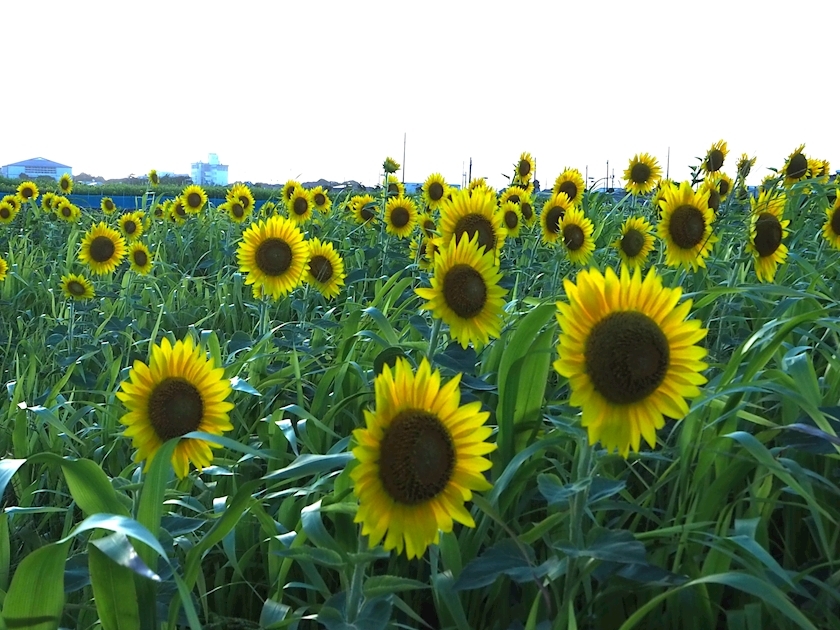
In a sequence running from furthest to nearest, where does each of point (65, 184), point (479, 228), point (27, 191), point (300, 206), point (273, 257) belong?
Result: point (65, 184)
point (27, 191)
point (300, 206)
point (273, 257)
point (479, 228)

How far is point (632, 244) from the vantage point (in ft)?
10.0

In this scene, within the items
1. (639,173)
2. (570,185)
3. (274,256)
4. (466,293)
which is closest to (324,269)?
(274,256)

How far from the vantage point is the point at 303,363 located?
256cm

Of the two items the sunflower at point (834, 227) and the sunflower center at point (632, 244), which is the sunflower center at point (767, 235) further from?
the sunflower center at point (632, 244)

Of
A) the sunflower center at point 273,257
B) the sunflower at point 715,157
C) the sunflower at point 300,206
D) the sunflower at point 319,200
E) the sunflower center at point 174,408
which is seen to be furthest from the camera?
the sunflower at point 319,200

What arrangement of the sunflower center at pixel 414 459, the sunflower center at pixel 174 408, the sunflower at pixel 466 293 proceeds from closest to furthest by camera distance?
the sunflower center at pixel 414 459 → the sunflower center at pixel 174 408 → the sunflower at pixel 466 293

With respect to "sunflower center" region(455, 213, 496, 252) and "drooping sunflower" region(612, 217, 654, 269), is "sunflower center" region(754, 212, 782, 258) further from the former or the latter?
"sunflower center" region(455, 213, 496, 252)

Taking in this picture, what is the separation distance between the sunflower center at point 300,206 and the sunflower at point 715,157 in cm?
245

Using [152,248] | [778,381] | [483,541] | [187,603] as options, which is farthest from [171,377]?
[152,248]

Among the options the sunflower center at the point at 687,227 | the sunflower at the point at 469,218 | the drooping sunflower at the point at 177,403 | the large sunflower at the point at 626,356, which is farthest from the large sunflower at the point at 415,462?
the sunflower center at the point at 687,227

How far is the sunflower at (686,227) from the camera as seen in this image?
2637mm

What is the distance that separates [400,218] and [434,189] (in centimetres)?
28

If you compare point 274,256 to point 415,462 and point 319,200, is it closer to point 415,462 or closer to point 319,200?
point 415,462

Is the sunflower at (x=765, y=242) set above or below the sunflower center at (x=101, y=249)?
above
